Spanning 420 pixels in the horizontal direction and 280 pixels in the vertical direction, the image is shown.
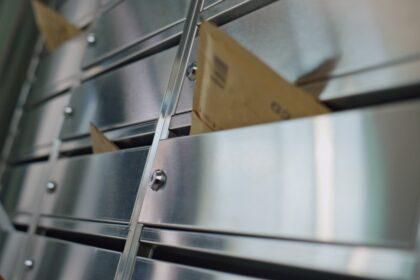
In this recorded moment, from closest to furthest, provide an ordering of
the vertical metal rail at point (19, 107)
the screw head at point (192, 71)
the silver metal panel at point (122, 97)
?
the screw head at point (192, 71)
the silver metal panel at point (122, 97)
the vertical metal rail at point (19, 107)

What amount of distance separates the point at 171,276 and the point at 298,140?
332 mm

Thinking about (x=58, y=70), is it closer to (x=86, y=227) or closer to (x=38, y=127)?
(x=38, y=127)

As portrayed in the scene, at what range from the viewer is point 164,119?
99cm

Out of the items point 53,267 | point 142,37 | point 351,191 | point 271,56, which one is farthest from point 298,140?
point 53,267

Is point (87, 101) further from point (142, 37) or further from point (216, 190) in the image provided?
point (216, 190)

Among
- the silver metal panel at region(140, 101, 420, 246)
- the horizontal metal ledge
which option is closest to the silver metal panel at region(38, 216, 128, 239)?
the silver metal panel at region(140, 101, 420, 246)

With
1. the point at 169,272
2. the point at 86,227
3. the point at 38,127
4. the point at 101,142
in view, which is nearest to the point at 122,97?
the point at 101,142

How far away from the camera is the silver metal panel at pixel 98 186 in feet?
3.28

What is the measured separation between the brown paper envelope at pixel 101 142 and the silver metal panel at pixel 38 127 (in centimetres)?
40

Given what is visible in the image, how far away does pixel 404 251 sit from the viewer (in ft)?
1.59

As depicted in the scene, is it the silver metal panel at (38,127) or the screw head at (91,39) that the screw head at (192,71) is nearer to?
the screw head at (91,39)

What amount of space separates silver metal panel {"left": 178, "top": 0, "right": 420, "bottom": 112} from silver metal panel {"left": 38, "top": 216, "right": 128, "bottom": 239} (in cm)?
46

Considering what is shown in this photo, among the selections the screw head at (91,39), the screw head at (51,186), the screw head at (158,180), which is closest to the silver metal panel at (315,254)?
the screw head at (158,180)

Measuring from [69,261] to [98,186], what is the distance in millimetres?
193
